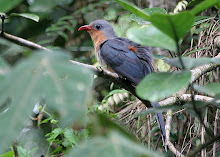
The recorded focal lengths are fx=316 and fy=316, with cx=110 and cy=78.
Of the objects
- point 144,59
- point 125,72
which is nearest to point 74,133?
point 125,72

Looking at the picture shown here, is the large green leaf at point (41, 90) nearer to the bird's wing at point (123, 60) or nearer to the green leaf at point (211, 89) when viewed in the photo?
A: the green leaf at point (211, 89)

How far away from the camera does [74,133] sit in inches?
109

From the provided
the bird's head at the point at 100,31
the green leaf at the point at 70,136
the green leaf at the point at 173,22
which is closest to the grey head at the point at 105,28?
the bird's head at the point at 100,31

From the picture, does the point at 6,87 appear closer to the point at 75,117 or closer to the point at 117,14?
the point at 75,117

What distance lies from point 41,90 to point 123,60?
3.26 metres

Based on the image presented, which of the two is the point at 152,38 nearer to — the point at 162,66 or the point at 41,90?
the point at 41,90

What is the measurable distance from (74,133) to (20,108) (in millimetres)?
2130

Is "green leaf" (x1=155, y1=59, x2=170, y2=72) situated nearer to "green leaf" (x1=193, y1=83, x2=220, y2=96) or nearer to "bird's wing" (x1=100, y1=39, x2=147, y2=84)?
"bird's wing" (x1=100, y1=39, x2=147, y2=84)

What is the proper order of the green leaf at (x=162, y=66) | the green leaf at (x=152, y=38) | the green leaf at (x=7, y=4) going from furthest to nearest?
1. the green leaf at (x=162, y=66)
2. the green leaf at (x=152, y=38)
3. the green leaf at (x=7, y=4)

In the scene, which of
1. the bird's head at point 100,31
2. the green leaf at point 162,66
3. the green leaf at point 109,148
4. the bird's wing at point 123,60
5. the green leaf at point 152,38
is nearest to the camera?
the green leaf at point 109,148

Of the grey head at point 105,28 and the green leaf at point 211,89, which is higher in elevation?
the green leaf at point 211,89

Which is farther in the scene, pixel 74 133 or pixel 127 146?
pixel 74 133

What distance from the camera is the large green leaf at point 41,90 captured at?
66 cm

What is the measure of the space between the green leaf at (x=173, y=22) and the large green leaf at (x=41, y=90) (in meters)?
0.26
